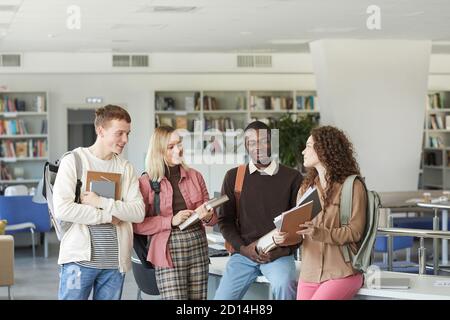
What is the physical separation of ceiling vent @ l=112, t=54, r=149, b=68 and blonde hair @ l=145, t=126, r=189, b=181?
1139 cm

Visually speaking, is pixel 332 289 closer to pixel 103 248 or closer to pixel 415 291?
pixel 415 291

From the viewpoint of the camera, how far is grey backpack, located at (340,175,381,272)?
12.6 ft

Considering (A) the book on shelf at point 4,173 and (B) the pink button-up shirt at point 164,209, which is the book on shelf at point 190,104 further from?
(B) the pink button-up shirt at point 164,209

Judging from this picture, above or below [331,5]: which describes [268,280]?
below

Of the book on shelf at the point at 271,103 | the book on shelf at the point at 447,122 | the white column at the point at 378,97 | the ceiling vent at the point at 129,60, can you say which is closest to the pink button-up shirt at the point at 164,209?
the white column at the point at 378,97

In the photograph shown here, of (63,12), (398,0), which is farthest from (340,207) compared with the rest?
(63,12)

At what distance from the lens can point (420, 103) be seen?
1293 centimetres

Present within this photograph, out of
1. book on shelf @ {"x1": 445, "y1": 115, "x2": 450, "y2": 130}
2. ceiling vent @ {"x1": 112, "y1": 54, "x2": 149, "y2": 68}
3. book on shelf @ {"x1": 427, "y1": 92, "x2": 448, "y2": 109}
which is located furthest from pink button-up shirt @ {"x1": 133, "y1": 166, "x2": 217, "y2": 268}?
book on shelf @ {"x1": 445, "y1": 115, "x2": 450, "y2": 130}

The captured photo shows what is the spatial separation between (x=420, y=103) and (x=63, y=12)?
6067 mm

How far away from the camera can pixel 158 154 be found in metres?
4.09

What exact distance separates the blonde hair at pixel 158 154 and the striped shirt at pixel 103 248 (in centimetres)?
42

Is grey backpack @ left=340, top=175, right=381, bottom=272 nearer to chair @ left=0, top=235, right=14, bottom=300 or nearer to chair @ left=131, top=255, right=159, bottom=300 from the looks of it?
chair @ left=131, top=255, right=159, bottom=300

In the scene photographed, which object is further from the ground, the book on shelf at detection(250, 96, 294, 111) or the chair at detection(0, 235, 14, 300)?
the book on shelf at detection(250, 96, 294, 111)
